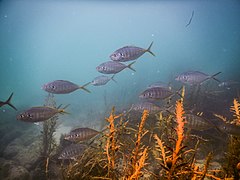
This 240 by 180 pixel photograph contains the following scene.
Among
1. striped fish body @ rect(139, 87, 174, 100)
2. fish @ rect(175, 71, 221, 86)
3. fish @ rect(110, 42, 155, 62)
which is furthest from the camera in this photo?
fish @ rect(175, 71, 221, 86)

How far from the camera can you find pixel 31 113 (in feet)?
17.4

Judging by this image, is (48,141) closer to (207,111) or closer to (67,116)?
(207,111)

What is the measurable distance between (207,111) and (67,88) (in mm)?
5494

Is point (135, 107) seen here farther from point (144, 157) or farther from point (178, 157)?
point (178, 157)

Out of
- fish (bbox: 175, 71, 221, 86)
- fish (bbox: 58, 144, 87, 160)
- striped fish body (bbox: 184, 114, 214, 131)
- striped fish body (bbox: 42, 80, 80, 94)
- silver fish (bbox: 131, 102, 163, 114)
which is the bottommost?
fish (bbox: 58, 144, 87, 160)

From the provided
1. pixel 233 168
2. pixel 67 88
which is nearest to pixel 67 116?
pixel 67 88

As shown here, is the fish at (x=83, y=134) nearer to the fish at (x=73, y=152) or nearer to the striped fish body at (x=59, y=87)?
the fish at (x=73, y=152)

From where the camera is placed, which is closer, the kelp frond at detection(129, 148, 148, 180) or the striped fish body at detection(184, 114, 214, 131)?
the kelp frond at detection(129, 148, 148, 180)

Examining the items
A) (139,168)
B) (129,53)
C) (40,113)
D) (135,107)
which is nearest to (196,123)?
(139,168)

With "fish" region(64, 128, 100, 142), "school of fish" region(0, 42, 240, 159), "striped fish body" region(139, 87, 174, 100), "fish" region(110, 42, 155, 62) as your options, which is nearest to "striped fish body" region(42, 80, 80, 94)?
"school of fish" region(0, 42, 240, 159)

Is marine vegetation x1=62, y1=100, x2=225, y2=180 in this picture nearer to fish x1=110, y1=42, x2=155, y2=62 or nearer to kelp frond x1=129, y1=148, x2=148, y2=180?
kelp frond x1=129, y1=148, x2=148, y2=180

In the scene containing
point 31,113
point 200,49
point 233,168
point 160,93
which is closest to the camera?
point 233,168

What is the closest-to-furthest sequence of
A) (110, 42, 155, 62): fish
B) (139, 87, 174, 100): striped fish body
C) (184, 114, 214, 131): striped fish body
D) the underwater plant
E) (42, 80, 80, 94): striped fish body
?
the underwater plant → (184, 114, 214, 131): striped fish body → (139, 87, 174, 100): striped fish body → (42, 80, 80, 94): striped fish body → (110, 42, 155, 62): fish

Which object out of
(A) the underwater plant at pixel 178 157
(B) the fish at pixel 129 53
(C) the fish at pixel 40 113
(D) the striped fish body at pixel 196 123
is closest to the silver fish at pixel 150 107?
(B) the fish at pixel 129 53
